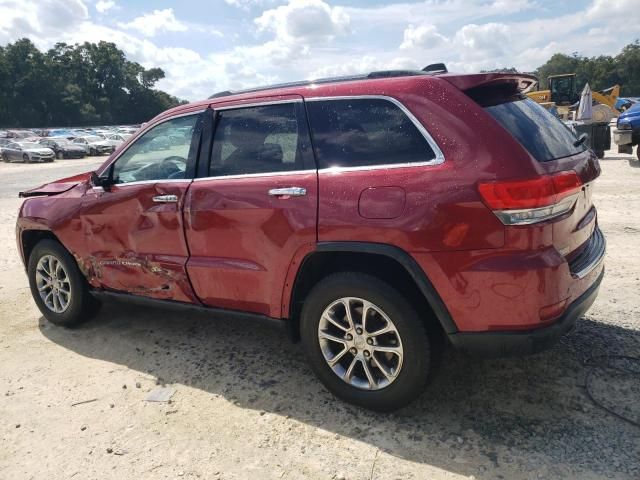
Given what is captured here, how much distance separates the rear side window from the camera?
2.64 m

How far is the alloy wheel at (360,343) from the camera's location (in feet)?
9.37

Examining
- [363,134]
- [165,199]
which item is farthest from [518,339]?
[165,199]

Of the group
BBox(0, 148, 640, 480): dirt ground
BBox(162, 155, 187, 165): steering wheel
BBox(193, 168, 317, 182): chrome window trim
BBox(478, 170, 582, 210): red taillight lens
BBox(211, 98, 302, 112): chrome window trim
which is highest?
BBox(211, 98, 302, 112): chrome window trim

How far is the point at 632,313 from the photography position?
13.3 ft

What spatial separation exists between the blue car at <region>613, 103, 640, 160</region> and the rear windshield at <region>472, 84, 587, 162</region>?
11.0 meters

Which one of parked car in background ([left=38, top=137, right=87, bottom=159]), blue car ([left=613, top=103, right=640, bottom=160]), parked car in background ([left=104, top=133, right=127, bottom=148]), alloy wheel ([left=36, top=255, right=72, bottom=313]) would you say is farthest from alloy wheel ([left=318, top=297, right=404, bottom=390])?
parked car in background ([left=104, top=133, right=127, bottom=148])

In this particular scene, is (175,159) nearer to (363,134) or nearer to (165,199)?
(165,199)

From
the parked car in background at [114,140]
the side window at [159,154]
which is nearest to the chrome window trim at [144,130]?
the side window at [159,154]

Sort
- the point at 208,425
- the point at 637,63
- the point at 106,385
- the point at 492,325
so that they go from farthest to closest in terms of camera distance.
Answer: the point at 637,63 → the point at 106,385 → the point at 208,425 → the point at 492,325

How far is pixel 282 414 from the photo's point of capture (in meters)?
3.04

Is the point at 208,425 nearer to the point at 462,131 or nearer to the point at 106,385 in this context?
the point at 106,385

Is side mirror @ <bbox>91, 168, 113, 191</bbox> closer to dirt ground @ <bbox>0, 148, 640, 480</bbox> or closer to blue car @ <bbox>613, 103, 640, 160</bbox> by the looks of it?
dirt ground @ <bbox>0, 148, 640, 480</bbox>

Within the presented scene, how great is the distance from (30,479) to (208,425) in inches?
36.2

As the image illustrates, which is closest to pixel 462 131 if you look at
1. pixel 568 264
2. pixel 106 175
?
pixel 568 264
